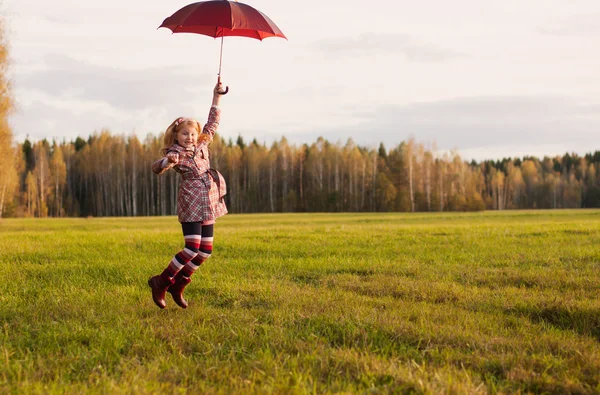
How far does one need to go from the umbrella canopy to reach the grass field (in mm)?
3564

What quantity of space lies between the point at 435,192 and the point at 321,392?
81.2m

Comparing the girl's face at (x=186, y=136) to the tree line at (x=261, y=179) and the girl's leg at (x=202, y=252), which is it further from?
the tree line at (x=261, y=179)

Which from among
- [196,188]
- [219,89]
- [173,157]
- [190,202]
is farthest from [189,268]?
[219,89]

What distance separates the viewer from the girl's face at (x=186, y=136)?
657 centimetres

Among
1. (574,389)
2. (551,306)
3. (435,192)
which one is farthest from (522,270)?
(435,192)

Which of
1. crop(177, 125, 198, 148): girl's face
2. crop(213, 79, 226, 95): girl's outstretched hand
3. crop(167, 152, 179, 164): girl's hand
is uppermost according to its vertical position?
crop(213, 79, 226, 95): girl's outstretched hand

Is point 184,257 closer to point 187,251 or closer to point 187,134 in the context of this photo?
point 187,251

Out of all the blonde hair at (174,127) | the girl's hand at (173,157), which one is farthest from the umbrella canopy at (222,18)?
the girl's hand at (173,157)

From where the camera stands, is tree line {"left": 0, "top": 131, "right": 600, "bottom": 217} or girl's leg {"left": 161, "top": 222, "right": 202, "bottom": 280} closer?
girl's leg {"left": 161, "top": 222, "right": 202, "bottom": 280}

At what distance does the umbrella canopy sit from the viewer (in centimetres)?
688

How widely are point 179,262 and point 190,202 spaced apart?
0.73 metres

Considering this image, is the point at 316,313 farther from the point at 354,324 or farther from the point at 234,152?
the point at 234,152

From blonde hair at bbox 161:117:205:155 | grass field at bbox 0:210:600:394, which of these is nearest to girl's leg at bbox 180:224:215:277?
grass field at bbox 0:210:600:394

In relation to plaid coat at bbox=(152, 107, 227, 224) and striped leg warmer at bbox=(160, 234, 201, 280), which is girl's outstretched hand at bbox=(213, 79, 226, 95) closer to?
plaid coat at bbox=(152, 107, 227, 224)
